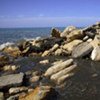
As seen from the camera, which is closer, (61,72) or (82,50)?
(61,72)

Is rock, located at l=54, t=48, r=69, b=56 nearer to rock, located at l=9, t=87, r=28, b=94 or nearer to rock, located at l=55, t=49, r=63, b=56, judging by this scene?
rock, located at l=55, t=49, r=63, b=56

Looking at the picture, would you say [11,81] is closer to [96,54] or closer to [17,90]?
[17,90]

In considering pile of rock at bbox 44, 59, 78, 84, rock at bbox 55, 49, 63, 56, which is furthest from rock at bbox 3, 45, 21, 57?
pile of rock at bbox 44, 59, 78, 84

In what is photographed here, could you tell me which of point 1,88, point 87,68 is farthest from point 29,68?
point 1,88

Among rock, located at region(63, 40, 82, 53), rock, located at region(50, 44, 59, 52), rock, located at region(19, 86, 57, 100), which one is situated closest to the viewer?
rock, located at region(19, 86, 57, 100)

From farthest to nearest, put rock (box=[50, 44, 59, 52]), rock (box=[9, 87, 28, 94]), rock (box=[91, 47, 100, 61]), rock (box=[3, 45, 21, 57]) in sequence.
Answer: rock (box=[3, 45, 21, 57]), rock (box=[50, 44, 59, 52]), rock (box=[91, 47, 100, 61]), rock (box=[9, 87, 28, 94])

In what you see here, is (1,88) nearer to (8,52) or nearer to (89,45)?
(89,45)

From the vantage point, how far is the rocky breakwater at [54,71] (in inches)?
578

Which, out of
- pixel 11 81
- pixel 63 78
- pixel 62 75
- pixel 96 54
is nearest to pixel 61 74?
pixel 62 75

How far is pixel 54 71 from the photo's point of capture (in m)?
19.0

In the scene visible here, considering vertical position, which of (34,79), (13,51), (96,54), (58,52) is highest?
(96,54)

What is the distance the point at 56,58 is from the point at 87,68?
602cm

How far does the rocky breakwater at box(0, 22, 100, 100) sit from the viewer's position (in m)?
14.7

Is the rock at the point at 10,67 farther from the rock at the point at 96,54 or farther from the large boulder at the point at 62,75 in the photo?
the rock at the point at 96,54
